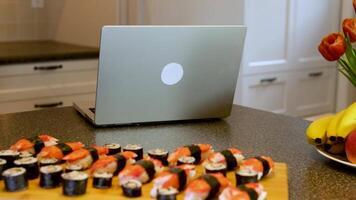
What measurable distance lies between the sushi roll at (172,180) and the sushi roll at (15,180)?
214mm

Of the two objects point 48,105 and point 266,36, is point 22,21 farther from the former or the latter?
point 266,36

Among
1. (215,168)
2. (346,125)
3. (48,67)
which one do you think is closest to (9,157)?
(215,168)

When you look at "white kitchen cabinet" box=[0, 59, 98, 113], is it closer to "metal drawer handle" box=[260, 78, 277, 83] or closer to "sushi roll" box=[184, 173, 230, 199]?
"metal drawer handle" box=[260, 78, 277, 83]

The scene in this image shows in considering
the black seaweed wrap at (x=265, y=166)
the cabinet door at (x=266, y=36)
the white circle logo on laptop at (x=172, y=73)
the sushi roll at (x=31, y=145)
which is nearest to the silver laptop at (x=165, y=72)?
the white circle logo on laptop at (x=172, y=73)

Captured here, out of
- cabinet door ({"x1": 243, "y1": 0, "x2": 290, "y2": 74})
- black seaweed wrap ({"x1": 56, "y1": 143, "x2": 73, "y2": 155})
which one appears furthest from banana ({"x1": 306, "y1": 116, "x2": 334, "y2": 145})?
cabinet door ({"x1": 243, "y1": 0, "x2": 290, "y2": 74})

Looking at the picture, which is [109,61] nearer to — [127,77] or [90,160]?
[127,77]

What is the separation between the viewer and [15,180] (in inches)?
34.4

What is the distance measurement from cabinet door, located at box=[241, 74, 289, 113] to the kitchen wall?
1.36 m

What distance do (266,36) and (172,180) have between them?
2.40 m

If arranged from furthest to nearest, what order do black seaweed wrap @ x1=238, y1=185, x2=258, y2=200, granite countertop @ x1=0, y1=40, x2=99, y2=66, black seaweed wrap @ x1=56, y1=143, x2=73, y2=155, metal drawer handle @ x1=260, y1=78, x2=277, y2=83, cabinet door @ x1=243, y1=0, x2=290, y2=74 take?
metal drawer handle @ x1=260, y1=78, x2=277, y2=83 → cabinet door @ x1=243, y1=0, x2=290, y2=74 → granite countertop @ x1=0, y1=40, x2=99, y2=66 → black seaweed wrap @ x1=56, y1=143, x2=73, y2=155 → black seaweed wrap @ x1=238, y1=185, x2=258, y2=200

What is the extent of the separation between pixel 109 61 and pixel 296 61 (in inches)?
88.2

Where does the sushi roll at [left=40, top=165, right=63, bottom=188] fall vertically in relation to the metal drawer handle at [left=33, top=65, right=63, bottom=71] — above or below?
above

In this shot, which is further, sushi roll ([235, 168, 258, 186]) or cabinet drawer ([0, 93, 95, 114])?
cabinet drawer ([0, 93, 95, 114])

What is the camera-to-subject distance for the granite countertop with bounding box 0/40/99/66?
106 inches
